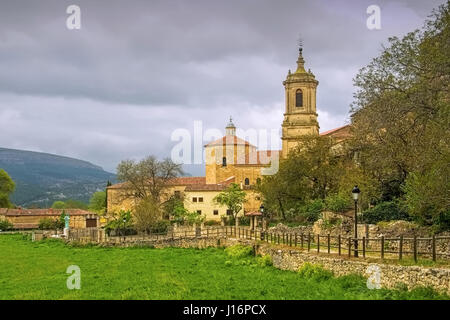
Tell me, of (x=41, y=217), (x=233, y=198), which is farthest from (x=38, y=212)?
(x=233, y=198)

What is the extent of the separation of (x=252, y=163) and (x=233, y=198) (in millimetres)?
10824

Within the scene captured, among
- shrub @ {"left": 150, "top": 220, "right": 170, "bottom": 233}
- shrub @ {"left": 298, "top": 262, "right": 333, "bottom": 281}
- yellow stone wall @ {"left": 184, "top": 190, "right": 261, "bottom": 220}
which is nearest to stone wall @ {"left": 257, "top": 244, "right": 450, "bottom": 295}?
shrub @ {"left": 298, "top": 262, "right": 333, "bottom": 281}

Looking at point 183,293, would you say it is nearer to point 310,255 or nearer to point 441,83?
point 310,255

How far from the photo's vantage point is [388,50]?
28.5 m

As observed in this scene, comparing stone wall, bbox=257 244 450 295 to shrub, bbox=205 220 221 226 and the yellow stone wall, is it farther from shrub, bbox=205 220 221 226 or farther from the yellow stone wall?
the yellow stone wall

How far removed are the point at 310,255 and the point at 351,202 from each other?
57.7 ft

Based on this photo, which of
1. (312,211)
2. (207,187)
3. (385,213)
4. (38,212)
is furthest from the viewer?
(38,212)

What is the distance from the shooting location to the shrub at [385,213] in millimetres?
32719

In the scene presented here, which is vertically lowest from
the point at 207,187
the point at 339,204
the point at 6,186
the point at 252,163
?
the point at 339,204

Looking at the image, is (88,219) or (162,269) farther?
(88,219)

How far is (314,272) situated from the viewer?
70.9 ft

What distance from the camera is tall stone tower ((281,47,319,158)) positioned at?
71.3 m

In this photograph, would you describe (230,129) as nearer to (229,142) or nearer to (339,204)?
(229,142)
